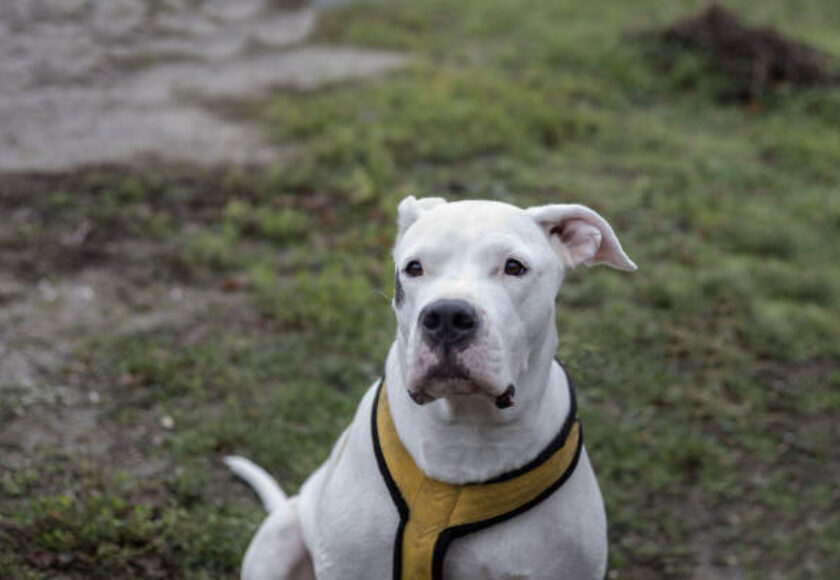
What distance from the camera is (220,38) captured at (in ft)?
35.2

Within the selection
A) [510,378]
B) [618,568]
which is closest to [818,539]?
[618,568]

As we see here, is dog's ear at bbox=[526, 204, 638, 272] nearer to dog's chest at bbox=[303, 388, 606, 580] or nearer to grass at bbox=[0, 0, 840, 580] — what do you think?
dog's chest at bbox=[303, 388, 606, 580]

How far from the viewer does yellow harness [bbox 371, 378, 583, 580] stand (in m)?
2.74

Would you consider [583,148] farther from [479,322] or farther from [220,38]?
[479,322]

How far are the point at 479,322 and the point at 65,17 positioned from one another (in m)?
9.22

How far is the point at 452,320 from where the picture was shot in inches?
95.4

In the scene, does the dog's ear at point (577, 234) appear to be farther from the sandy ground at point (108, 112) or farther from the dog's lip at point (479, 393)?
the sandy ground at point (108, 112)

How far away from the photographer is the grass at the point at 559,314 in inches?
165

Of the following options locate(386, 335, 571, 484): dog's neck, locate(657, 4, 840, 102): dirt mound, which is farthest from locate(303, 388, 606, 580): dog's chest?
locate(657, 4, 840, 102): dirt mound

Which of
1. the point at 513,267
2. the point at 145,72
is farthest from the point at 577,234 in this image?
the point at 145,72

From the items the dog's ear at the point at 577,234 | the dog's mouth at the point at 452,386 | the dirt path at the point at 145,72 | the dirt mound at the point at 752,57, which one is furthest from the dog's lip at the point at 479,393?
the dirt mound at the point at 752,57

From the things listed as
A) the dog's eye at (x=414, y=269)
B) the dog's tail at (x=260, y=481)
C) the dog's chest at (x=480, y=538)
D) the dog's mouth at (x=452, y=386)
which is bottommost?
the dog's tail at (x=260, y=481)

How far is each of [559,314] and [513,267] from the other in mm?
3356

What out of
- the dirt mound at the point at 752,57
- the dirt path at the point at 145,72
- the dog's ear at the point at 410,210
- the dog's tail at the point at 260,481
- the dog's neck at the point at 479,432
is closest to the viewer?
the dog's neck at the point at 479,432
